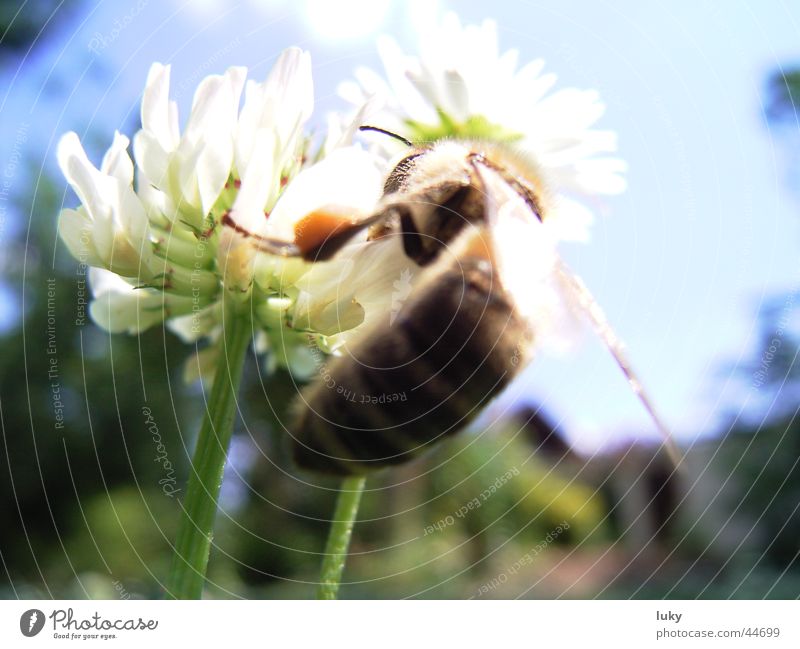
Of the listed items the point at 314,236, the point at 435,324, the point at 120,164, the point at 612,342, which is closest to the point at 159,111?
the point at 120,164

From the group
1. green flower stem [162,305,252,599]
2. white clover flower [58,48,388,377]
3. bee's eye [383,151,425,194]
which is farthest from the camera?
bee's eye [383,151,425,194]

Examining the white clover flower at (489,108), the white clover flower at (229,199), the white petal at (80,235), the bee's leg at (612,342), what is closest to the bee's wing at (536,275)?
the bee's leg at (612,342)

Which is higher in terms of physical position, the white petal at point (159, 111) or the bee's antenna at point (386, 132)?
the white petal at point (159, 111)

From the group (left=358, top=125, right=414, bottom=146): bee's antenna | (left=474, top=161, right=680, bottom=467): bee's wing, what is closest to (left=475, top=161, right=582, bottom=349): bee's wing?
(left=474, top=161, right=680, bottom=467): bee's wing

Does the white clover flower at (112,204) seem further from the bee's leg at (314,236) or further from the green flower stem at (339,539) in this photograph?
the green flower stem at (339,539)

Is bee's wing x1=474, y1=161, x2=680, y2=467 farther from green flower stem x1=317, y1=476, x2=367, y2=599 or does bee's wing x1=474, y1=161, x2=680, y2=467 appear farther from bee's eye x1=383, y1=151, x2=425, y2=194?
green flower stem x1=317, y1=476, x2=367, y2=599

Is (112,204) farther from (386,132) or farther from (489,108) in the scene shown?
(489,108)
